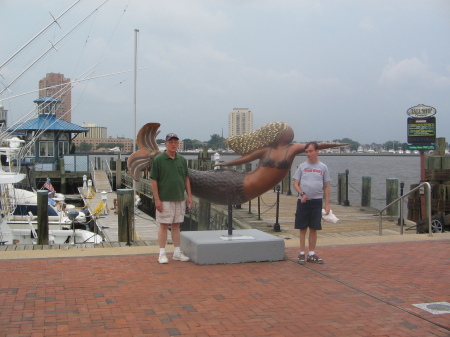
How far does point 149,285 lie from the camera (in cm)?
605

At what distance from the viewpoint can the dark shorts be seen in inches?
285

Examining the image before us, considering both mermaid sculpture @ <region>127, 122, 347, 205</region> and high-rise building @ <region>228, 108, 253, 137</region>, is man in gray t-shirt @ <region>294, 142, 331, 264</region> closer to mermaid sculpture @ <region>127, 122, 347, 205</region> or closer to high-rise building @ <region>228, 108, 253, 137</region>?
mermaid sculpture @ <region>127, 122, 347, 205</region>

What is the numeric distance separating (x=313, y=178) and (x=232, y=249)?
4.96 feet

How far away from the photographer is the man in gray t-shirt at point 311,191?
7207 millimetres

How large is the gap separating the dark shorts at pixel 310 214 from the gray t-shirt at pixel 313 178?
0.33 feet

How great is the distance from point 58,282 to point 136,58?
29.6 ft

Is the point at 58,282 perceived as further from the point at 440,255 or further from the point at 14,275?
the point at 440,255

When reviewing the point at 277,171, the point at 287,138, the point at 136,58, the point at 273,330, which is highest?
the point at 136,58

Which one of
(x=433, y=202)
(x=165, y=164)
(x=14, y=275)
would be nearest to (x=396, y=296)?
(x=165, y=164)

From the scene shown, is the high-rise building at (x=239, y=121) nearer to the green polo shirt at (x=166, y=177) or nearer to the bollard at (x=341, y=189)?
the green polo shirt at (x=166, y=177)

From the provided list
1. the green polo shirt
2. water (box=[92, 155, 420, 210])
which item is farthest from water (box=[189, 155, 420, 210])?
the green polo shirt

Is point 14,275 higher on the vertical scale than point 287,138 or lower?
lower

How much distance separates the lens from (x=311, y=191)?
719 cm

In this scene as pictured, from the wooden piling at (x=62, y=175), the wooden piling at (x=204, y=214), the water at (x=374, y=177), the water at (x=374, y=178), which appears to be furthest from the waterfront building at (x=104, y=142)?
the wooden piling at (x=204, y=214)
